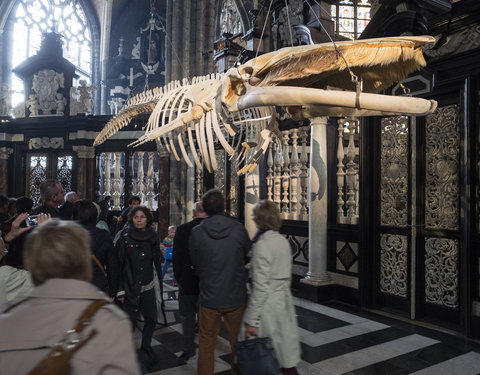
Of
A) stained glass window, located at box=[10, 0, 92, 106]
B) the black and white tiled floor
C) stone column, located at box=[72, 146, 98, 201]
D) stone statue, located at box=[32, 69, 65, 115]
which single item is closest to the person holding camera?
the black and white tiled floor

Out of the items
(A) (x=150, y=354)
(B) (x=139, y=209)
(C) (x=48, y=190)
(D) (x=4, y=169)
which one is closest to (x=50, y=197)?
(C) (x=48, y=190)

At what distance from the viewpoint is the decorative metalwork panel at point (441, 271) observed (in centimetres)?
486

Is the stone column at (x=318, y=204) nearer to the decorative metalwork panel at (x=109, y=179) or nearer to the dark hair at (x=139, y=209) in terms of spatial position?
the dark hair at (x=139, y=209)

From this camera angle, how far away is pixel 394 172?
557cm

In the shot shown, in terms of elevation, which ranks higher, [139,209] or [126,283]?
[139,209]

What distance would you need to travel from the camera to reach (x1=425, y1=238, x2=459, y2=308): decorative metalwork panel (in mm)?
4860

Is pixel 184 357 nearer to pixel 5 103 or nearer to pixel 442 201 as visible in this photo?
pixel 442 201

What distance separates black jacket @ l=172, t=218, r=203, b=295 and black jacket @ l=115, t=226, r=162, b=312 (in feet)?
0.78

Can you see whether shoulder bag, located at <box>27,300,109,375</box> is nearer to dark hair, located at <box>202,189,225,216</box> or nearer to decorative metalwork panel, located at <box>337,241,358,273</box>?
dark hair, located at <box>202,189,225,216</box>

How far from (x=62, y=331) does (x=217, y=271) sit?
191 cm

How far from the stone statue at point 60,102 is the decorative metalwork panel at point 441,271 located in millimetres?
9761

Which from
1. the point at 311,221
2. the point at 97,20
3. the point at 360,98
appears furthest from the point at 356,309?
the point at 97,20

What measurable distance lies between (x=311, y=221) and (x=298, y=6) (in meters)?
3.84

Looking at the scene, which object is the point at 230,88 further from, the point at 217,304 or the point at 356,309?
the point at 356,309
